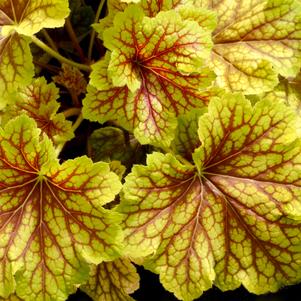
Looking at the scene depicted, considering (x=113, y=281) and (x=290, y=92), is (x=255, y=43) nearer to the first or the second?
(x=290, y=92)

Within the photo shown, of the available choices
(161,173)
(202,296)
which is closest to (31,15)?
(161,173)

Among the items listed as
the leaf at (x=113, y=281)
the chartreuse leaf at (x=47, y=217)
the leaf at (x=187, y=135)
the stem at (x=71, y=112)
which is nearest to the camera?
the chartreuse leaf at (x=47, y=217)

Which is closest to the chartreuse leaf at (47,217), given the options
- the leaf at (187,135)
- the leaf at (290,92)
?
the leaf at (187,135)

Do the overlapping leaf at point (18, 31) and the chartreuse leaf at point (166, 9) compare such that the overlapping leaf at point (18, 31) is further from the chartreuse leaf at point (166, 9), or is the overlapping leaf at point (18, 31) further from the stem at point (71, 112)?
the stem at point (71, 112)

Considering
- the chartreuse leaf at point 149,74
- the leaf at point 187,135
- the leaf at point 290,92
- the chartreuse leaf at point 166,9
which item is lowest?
the leaf at point 187,135

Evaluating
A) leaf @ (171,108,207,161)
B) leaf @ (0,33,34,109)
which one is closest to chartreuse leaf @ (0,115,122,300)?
leaf @ (0,33,34,109)

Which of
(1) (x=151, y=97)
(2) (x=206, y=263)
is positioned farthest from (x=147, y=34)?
(2) (x=206, y=263)
